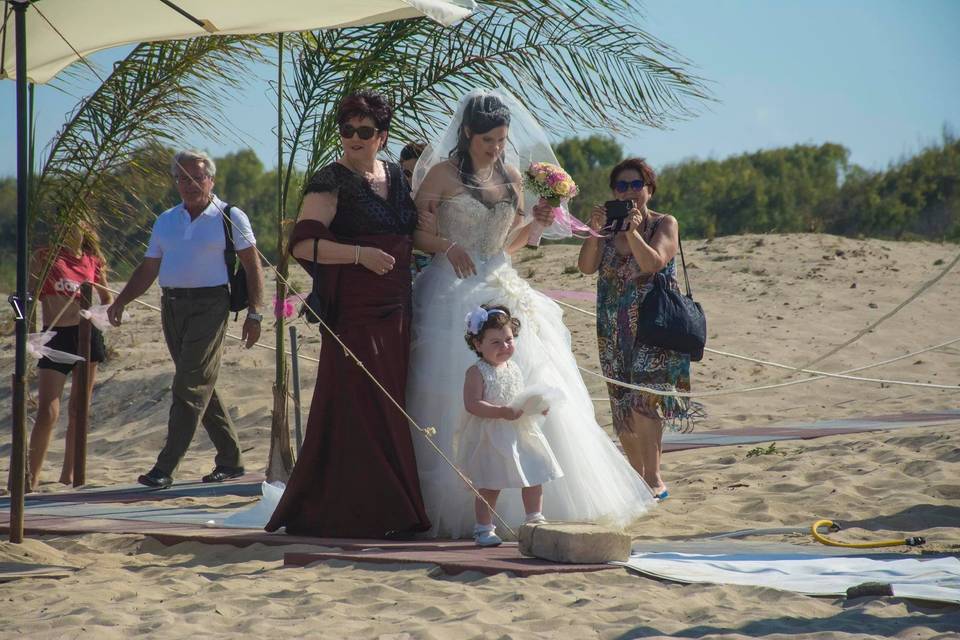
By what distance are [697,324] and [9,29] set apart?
371cm

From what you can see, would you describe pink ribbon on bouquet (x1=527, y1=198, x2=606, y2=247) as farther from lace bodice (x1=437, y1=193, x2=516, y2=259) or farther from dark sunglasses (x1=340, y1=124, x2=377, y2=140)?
dark sunglasses (x1=340, y1=124, x2=377, y2=140)

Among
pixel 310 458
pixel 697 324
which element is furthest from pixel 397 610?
pixel 697 324

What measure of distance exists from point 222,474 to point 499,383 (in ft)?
10.0

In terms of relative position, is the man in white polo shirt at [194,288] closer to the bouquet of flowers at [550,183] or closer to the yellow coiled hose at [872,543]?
the bouquet of flowers at [550,183]

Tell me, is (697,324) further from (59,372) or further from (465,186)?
(59,372)

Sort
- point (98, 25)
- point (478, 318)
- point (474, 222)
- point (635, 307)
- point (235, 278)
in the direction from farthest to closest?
point (235, 278)
point (635, 307)
point (98, 25)
point (474, 222)
point (478, 318)

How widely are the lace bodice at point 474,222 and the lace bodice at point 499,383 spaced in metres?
0.66

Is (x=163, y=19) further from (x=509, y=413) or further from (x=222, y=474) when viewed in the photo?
(x=222, y=474)

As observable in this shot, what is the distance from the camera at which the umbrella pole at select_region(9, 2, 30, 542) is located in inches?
200

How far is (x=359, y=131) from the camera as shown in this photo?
218 inches

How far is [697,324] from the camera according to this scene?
6324 mm

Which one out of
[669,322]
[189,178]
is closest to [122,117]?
[189,178]

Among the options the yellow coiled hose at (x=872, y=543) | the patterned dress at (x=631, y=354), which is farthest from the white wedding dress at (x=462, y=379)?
the yellow coiled hose at (x=872, y=543)

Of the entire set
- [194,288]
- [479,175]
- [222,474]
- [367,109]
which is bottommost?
[222,474]
